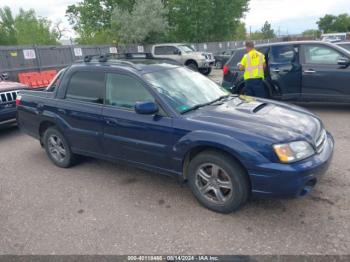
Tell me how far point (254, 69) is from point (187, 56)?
12.0m

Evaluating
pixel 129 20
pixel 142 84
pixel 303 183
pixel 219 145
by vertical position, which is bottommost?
pixel 303 183

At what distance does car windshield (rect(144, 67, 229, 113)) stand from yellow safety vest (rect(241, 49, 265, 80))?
100 inches

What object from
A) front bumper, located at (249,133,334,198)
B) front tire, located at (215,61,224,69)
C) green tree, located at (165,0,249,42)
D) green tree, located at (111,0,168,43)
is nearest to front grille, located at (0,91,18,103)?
front bumper, located at (249,133,334,198)

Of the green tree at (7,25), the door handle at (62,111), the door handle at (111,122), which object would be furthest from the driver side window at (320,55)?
the green tree at (7,25)

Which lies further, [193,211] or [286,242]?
[193,211]

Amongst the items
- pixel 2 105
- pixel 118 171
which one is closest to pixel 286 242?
pixel 118 171

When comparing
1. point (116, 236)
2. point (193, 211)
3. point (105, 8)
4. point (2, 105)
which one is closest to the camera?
point (116, 236)

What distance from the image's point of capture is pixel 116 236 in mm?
3275

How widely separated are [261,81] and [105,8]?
28151 mm

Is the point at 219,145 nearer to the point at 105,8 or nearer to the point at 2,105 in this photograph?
the point at 2,105

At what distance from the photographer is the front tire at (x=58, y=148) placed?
16.4 feet

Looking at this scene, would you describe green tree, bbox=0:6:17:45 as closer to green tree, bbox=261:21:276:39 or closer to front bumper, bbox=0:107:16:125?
front bumper, bbox=0:107:16:125

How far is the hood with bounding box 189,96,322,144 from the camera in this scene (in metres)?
3.30

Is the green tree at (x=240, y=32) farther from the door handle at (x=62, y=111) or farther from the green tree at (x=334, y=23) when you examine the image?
the door handle at (x=62, y=111)
